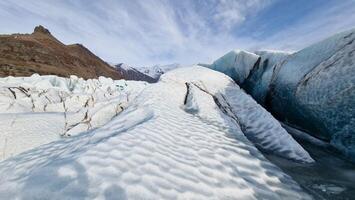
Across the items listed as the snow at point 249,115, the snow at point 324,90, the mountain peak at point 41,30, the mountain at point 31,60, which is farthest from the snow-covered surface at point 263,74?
the mountain peak at point 41,30

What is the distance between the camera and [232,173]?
7.34 ft

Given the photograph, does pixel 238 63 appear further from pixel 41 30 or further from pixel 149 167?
pixel 41 30

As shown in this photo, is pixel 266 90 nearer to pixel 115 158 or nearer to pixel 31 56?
pixel 115 158

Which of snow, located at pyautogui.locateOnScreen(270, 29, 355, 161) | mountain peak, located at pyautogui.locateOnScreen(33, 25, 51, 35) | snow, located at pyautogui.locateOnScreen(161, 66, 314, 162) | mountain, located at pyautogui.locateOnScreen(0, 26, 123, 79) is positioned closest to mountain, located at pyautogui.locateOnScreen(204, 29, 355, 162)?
snow, located at pyautogui.locateOnScreen(270, 29, 355, 161)

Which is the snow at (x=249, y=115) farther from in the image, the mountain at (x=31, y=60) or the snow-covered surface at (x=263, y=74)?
the mountain at (x=31, y=60)

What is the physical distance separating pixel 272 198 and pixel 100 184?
3.87 ft

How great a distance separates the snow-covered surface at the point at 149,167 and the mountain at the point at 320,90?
5.22 feet

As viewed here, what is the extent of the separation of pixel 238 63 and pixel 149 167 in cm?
818

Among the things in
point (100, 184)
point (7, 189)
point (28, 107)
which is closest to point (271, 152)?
point (100, 184)

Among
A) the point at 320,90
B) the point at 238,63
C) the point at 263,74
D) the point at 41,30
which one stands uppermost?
the point at 41,30

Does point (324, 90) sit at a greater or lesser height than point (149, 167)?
greater

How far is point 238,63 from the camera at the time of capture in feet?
31.5

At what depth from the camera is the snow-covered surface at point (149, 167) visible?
61.4 inches

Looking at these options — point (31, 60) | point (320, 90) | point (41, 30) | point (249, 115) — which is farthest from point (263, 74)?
point (41, 30)
